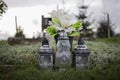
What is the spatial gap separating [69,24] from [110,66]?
172cm

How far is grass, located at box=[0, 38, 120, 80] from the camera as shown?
305 inches

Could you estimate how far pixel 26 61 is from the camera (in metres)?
9.49

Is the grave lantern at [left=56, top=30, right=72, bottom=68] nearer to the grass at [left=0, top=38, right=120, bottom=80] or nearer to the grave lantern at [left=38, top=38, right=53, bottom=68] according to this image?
the grave lantern at [left=38, top=38, right=53, bottom=68]

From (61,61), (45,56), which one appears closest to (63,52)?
(61,61)

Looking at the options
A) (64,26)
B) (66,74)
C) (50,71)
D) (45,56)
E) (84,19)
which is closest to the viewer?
(66,74)

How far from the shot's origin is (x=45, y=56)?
28.2ft

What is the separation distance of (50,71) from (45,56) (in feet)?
1.59

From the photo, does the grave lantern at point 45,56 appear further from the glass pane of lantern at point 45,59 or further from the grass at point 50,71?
the grass at point 50,71

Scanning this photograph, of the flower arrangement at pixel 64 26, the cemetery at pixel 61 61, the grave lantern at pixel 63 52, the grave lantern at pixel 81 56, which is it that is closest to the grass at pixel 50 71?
the cemetery at pixel 61 61

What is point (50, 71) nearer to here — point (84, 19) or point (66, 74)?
point (66, 74)

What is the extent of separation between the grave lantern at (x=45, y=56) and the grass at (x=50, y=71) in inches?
9.2

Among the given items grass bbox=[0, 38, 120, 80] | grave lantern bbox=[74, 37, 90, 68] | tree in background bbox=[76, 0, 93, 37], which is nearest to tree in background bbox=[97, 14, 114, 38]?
tree in background bbox=[76, 0, 93, 37]

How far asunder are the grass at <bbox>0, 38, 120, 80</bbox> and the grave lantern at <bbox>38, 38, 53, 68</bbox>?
23cm

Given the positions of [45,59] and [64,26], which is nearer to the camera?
[45,59]
